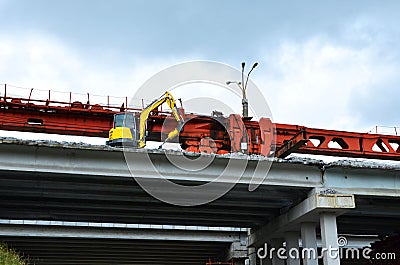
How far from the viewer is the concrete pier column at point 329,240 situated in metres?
18.9

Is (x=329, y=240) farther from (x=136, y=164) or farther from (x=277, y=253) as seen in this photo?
(x=136, y=164)

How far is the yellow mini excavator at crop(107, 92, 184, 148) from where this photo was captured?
21.5m

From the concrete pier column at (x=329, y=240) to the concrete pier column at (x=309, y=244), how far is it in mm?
1412

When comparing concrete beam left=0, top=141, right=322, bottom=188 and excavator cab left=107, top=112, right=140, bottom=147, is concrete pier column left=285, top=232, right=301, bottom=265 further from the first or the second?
excavator cab left=107, top=112, right=140, bottom=147

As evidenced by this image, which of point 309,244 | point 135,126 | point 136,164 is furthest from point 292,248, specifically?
point 136,164

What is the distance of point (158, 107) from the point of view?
78.1 ft

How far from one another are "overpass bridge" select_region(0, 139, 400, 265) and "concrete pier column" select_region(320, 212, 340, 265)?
37 millimetres

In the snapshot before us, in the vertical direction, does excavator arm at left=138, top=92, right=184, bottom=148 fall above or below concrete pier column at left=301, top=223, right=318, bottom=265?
above

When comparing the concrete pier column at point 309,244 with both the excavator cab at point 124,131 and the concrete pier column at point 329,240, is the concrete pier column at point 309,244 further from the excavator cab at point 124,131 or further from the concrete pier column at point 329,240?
the excavator cab at point 124,131

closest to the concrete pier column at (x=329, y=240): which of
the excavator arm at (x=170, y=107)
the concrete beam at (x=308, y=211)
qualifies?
the concrete beam at (x=308, y=211)

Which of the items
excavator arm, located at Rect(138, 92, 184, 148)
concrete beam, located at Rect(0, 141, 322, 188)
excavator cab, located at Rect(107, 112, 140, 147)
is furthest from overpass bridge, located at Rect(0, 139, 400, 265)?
excavator arm, located at Rect(138, 92, 184, 148)

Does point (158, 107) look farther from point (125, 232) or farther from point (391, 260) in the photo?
point (391, 260)

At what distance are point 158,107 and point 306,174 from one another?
7.67 meters

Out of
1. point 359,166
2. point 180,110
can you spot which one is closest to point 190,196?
point 180,110
